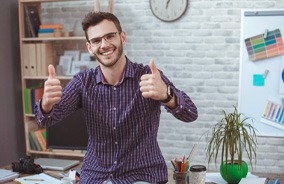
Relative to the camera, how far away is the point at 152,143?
1761 millimetres

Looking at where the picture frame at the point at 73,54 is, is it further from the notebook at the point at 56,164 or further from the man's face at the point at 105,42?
the man's face at the point at 105,42

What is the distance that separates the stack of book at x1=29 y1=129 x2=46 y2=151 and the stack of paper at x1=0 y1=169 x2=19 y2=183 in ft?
5.76

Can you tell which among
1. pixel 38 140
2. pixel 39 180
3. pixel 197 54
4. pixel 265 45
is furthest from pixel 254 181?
pixel 38 140

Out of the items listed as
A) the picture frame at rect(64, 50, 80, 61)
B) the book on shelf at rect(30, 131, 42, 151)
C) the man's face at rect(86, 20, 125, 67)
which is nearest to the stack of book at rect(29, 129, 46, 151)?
the book on shelf at rect(30, 131, 42, 151)

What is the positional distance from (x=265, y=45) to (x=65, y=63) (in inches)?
77.4

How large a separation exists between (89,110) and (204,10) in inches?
95.9

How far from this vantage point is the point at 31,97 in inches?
156

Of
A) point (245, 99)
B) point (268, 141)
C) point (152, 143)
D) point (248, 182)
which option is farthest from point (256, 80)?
point (152, 143)

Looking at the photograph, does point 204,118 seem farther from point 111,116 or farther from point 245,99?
point 111,116

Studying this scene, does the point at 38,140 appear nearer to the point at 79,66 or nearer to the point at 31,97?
the point at 31,97

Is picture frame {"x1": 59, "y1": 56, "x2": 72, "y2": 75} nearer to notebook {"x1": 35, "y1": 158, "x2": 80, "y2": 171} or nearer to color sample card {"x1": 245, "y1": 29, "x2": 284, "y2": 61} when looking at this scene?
notebook {"x1": 35, "y1": 158, "x2": 80, "y2": 171}

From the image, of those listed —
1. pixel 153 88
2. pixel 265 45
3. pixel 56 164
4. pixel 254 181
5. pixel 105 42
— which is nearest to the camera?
pixel 153 88

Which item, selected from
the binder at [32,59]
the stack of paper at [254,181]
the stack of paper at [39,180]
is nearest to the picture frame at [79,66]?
the binder at [32,59]

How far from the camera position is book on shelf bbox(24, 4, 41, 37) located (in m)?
3.93
